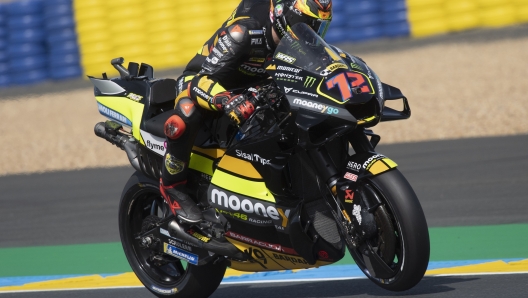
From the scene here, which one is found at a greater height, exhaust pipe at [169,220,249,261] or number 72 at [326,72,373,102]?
number 72 at [326,72,373,102]

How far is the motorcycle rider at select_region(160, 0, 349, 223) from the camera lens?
411 cm

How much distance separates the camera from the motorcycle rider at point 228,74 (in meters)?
4.11

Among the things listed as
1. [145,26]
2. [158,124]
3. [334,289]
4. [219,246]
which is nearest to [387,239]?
[334,289]

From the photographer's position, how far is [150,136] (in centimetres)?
491

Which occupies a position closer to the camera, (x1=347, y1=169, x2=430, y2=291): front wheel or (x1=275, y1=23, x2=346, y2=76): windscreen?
(x1=347, y1=169, x2=430, y2=291): front wheel

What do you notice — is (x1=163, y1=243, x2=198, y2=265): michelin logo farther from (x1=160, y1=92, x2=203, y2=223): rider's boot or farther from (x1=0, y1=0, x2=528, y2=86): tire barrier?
→ (x1=0, y1=0, x2=528, y2=86): tire barrier

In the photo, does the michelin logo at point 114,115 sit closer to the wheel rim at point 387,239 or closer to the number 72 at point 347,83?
the number 72 at point 347,83

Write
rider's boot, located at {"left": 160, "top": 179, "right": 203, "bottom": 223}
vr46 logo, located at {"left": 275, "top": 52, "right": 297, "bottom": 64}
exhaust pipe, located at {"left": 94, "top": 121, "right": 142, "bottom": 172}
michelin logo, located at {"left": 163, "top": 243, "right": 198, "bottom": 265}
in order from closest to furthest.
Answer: vr46 logo, located at {"left": 275, "top": 52, "right": 297, "bottom": 64} → rider's boot, located at {"left": 160, "top": 179, "right": 203, "bottom": 223} → michelin logo, located at {"left": 163, "top": 243, "right": 198, "bottom": 265} → exhaust pipe, located at {"left": 94, "top": 121, "right": 142, "bottom": 172}

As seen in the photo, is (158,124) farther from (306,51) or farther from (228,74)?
(306,51)

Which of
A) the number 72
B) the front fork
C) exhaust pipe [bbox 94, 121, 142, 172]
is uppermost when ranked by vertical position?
the number 72

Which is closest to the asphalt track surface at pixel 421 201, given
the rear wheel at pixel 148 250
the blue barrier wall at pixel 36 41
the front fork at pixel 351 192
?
the rear wheel at pixel 148 250

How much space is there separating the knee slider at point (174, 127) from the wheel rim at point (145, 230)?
2.17 ft

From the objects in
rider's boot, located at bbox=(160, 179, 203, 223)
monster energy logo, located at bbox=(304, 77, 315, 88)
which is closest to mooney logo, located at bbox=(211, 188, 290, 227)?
rider's boot, located at bbox=(160, 179, 203, 223)

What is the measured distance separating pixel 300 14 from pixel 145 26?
12.1m
